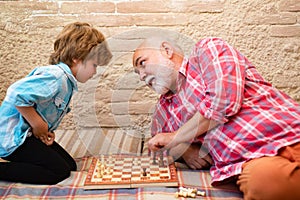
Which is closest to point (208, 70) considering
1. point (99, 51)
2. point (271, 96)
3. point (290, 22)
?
point (271, 96)

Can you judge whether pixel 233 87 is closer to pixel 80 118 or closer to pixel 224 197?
pixel 224 197

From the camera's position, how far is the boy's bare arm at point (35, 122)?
4.55 feet

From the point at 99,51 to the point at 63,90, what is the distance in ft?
0.88

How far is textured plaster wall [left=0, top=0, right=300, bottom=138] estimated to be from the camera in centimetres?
211

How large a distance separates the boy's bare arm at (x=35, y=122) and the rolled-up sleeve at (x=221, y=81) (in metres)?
0.58

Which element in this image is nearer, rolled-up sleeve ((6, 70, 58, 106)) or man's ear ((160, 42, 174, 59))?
rolled-up sleeve ((6, 70, 58, 106))

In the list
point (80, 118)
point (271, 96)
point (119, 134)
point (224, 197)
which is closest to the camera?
point (224, 197)

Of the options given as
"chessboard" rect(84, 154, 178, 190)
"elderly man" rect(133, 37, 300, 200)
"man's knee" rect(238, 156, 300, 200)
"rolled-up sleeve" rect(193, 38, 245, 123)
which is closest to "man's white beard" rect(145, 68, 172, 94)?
"elderly man" rect(133, 37, 300, 200)

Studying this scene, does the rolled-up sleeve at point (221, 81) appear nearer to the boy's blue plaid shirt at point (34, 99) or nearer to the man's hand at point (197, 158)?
the man's hand at point (197, 158)

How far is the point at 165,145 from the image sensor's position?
1440 millimetres

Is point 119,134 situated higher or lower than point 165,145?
lower

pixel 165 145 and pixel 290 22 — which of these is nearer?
pixel 165 145

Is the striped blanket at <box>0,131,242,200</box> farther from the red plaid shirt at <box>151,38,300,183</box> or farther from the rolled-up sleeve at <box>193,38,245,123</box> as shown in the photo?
the rolled-up sleeve at <box>193,38,245,123</box>

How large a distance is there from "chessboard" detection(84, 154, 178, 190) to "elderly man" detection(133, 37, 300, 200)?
8 cm
